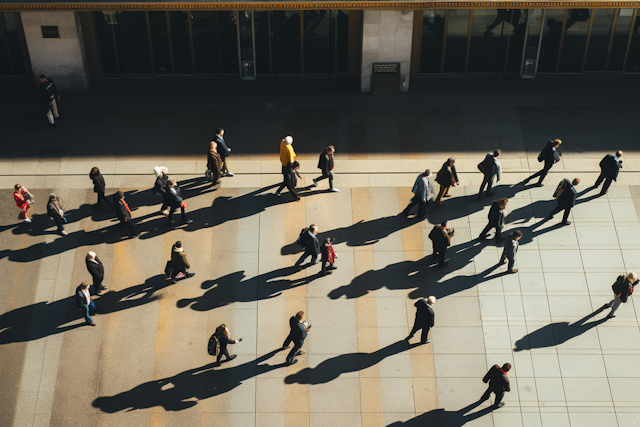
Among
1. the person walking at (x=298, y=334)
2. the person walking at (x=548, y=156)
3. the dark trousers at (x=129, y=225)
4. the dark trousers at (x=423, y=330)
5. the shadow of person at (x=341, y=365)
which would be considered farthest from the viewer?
the person walking at (x=548, y=156)

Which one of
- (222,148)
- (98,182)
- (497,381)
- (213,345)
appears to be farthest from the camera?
(222,148)

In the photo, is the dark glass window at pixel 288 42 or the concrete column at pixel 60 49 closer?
the concrete column at pixel 60 49

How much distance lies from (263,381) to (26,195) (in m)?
7.82

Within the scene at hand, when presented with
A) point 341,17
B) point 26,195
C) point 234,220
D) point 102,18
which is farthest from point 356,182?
point 102,18

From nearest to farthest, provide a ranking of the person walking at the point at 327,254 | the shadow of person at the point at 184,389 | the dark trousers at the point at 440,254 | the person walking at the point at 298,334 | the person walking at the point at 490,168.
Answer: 1. the person walking at the point at 298,334
2. the shadow of person at the point at 184,389
3. the person walking at the point at 327,254
4. the dark trousers at the point at 440,254
5. the person walking at the point at 490,168

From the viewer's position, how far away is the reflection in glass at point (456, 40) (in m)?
21.4

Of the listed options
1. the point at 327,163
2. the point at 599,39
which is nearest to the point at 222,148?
the point at 327,163

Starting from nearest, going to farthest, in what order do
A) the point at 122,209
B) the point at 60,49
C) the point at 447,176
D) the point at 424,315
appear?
the point at 424,315 < the point at 122,209 < the point at 447,176 < the point at 60,49

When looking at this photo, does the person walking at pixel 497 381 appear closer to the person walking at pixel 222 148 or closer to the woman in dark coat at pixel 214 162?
the woman in dark coat at pixel 214 162

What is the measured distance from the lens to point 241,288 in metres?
16.2

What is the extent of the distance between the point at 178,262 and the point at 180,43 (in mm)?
9386

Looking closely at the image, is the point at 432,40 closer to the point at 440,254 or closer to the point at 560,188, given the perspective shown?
the point at 560,188

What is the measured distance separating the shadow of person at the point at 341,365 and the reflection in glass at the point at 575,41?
40.3ft

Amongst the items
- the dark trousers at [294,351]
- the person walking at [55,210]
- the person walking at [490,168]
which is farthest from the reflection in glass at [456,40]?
the person walking at [55,210]
